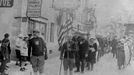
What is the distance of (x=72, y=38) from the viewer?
4.58 m

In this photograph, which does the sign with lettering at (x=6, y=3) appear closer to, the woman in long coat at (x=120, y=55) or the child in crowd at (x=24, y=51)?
the child in crowd at (x=24, y=51)

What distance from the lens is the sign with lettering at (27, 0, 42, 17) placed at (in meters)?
4.66

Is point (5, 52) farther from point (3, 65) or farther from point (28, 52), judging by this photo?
point (28, 52)

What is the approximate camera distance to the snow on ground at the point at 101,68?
4.31 m

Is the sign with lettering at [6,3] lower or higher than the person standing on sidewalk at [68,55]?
higher

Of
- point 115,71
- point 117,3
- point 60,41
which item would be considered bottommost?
point 115,71

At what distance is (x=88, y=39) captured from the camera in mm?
4918

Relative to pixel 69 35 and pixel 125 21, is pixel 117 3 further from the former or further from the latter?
pixel 69 35

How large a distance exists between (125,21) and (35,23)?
62.6 inches

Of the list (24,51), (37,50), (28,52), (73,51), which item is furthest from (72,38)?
(24,51)

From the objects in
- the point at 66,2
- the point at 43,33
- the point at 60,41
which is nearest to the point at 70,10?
the point at 66,2

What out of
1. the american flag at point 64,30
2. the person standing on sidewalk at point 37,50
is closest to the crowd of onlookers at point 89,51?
the american flag at point 64,30

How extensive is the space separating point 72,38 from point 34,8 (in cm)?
77

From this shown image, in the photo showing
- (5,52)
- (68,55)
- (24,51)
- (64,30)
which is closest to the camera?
(68,55)
